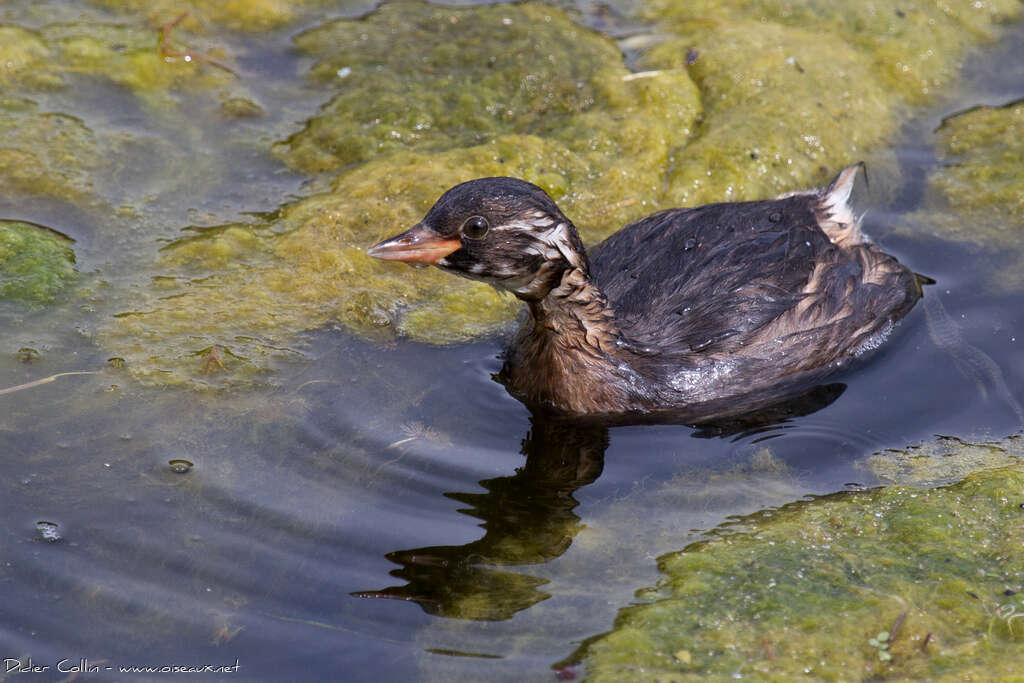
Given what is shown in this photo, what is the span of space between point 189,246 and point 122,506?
2.09 metres

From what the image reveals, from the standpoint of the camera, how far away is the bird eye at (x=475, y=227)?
197 inches

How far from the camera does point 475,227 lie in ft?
16.5

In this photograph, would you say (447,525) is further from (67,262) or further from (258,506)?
(67,262)

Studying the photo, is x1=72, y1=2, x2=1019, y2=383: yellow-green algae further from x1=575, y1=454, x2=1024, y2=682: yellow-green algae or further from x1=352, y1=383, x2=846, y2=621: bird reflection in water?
x1=575, y1=454, x2=1024, y2=682: yellow-green algae

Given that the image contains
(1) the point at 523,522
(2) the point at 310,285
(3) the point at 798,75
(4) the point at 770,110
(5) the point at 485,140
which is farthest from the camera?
(3) the point at 798,75

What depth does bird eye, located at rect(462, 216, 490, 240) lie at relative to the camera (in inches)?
197

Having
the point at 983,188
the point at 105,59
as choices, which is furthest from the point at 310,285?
the point at 983,188

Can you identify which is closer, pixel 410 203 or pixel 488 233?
pixel 488 233

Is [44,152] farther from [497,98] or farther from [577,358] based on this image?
[577,358]

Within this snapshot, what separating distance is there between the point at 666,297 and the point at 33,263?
3.21 metres

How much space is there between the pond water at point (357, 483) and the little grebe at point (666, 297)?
20 centimetres

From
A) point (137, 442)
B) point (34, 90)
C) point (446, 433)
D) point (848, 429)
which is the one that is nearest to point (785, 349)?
point (848, 429)

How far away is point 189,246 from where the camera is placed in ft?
20.8

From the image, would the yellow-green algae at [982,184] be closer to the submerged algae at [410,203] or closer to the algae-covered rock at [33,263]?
the submerged algae at [410,203]
